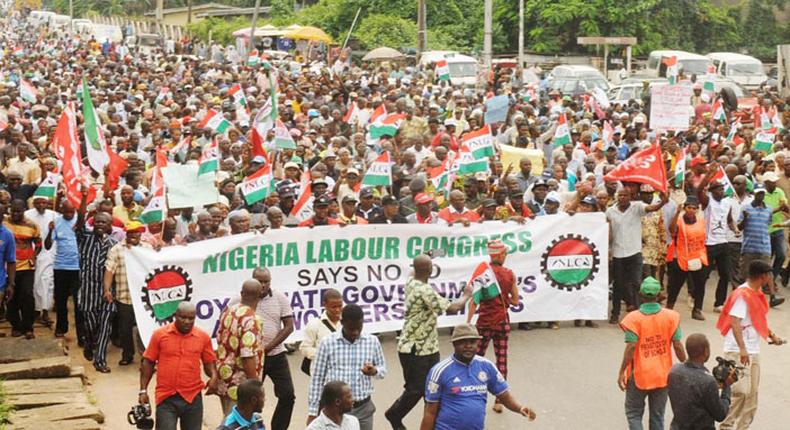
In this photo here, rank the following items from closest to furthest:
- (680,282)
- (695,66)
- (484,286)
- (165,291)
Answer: (484,286), (165,291), (680,282), (695,66)

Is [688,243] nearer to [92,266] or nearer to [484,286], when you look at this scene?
[484,286]

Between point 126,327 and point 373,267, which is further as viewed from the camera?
point 373,267

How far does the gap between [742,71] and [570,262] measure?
26.9 m

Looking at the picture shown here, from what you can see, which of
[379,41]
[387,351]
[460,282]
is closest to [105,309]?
[387,351]

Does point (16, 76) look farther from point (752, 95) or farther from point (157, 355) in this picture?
point (157, 355)

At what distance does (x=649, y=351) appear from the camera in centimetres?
883

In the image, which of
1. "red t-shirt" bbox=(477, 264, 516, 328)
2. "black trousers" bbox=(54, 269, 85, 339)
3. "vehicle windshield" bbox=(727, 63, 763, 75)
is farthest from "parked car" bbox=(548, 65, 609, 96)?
"red t-shirt" bbox=(477, 264, 516, 328)

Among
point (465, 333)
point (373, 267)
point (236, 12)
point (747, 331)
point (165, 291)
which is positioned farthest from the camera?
point (236, 12)

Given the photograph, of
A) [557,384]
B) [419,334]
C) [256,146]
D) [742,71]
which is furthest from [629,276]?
[742,71]

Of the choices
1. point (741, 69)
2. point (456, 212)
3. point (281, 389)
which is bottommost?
point (281, 389)

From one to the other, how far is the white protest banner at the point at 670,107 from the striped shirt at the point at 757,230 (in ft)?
12.8

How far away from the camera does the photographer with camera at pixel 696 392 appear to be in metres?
8.06

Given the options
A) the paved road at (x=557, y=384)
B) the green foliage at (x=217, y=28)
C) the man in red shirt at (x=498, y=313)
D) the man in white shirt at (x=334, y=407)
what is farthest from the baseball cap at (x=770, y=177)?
the green foliage at (x=217, y=28)

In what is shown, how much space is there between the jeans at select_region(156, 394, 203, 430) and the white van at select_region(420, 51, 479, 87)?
27.9 metres
